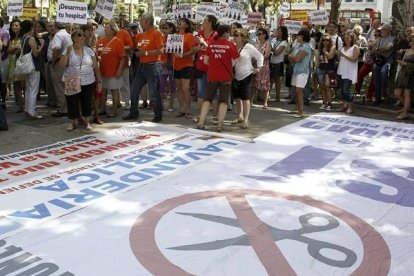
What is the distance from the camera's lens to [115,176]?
5750 millimetres

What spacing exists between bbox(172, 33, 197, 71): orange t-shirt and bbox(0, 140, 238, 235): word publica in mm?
2215

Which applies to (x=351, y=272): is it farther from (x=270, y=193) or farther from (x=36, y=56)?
(x=36, y=56)

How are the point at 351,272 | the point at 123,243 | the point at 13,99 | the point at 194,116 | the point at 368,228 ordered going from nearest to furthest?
the point at 351,272, the point at 123,243, the point at 368,228, the point at 194,116, the point at 13,99

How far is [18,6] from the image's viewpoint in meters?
12.1

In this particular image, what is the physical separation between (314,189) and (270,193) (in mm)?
548

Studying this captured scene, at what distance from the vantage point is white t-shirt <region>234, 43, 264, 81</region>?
8.27 metres

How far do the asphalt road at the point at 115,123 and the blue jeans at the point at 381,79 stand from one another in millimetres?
422

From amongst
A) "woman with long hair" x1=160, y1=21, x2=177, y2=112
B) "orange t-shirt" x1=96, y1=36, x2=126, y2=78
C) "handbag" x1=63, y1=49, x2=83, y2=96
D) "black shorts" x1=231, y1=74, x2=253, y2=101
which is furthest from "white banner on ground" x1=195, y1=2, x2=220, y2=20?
"handbag" x1=63, y1=49, x2=83, y2=96

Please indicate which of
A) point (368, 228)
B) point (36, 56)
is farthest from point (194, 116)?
point (368, 228)

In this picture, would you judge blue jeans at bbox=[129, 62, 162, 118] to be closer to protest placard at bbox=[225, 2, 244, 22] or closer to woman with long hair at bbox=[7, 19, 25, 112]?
woman with long hair at bbox=[7, 19, 25, 112]

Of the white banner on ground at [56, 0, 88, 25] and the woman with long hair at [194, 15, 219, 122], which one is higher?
the white banner on ground at [56, 0, 88, 25]

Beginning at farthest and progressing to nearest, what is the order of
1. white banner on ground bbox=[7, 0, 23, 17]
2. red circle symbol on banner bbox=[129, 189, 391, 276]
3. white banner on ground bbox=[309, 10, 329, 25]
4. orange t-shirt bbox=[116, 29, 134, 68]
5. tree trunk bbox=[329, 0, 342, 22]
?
tree trunk bbox=[329, 0, 342, 22]
white banner on ground bbox=[309, 10, 329, 25]
white banner on ground bbox=[7, 0, 23, 17]
orange t-shirt bbox=[116, 29, 134, 68]
red circle symbol on banner bbox=[129, 189, 391, 276]

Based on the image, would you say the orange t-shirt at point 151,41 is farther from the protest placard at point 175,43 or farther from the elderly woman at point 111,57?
the elderly woman at point 111,57

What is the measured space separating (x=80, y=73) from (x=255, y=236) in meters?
4.60
